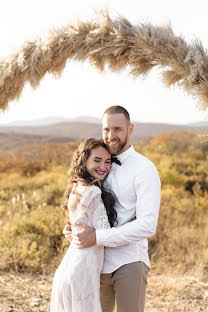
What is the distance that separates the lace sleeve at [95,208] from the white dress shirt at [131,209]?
0.09m

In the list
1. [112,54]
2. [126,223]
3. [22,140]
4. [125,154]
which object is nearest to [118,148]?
[125,154]

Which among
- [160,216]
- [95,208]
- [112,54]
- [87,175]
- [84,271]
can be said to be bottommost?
[160,216]

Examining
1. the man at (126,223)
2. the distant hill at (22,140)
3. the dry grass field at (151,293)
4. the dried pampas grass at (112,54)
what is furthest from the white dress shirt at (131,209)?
the distant hill at (22,140)

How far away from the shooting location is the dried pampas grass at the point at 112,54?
2.79 meters

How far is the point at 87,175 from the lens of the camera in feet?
8.77

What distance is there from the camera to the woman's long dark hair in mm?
2578

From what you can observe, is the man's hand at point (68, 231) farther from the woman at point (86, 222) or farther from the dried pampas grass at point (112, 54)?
the dried pampas grass at point (112, 54)

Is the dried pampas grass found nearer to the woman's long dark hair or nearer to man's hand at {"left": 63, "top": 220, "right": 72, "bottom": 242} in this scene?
the woman's long dark hair

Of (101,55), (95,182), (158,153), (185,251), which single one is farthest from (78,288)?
(158,153)

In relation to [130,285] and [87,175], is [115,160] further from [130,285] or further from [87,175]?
[130,285]

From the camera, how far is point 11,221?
679 cm

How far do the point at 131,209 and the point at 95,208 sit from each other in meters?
0.28

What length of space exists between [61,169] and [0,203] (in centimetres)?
279

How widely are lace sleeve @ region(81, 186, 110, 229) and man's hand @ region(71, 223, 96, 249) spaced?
70 millimetres
